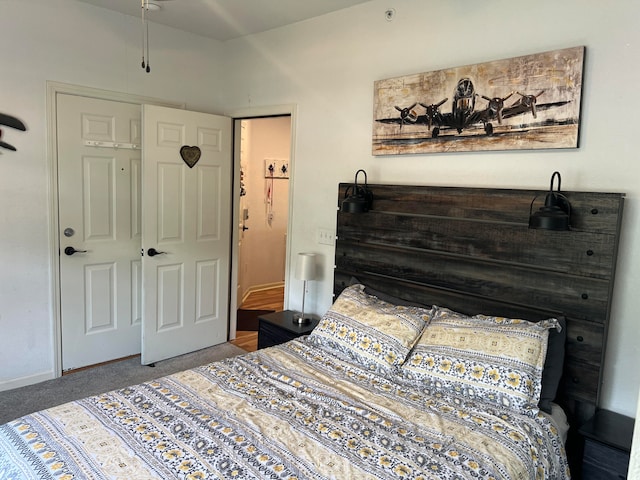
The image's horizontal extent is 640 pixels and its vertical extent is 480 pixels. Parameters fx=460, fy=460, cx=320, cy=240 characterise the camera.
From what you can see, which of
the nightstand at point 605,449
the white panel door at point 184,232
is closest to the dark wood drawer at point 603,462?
the nightstand at point 605,449

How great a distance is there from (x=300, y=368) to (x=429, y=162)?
1421 millimetres

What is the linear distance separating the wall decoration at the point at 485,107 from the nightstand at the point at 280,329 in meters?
1.28

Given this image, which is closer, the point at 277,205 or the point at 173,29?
the point at 173,29

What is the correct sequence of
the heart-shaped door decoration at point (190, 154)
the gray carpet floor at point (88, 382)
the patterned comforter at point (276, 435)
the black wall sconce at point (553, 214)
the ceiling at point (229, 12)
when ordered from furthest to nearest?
the heart-shaped door decoration at point (190, 154), the ceiling at point (229, 12), the gray carpet floor at point (88, 382), the black wall sconce at point (553, 214), the patterned comforter at point (276, 435)

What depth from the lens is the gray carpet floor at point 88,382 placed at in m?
3.00

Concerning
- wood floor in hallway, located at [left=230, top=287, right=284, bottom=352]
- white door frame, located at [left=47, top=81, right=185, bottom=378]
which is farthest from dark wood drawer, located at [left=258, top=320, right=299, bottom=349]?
white door frame, located at [left=47, top=81, right=185, bottom=378]

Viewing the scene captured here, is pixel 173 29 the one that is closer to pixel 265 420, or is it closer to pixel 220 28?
pixel 220 28

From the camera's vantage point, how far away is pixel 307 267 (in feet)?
10.7

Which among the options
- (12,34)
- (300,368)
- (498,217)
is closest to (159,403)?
(300,368)

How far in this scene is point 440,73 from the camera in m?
2.65

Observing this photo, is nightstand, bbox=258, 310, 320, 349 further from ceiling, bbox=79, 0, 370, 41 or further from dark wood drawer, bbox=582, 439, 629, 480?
ceiling, bbox=79, 0, 370, 41

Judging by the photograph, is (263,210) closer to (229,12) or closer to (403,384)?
(229,12)

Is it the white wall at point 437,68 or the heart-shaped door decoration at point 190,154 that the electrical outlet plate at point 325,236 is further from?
the heart-shaped door decoration at point 190,154

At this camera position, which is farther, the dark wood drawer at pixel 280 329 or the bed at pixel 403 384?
the dark wood drawer at pixel 280 329
